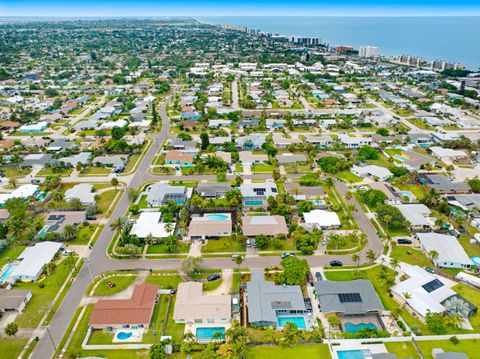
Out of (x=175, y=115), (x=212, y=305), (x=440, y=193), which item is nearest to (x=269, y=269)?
(x=212, y=305)

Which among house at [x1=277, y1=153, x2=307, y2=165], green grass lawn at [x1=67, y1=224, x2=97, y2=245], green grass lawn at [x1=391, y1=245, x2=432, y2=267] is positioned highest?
house at [x1=277, y1=153, x2=307, y2=165]

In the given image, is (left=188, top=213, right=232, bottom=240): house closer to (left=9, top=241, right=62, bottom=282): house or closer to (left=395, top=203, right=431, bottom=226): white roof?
(left=9, top=241, right=62, bottom=282): house

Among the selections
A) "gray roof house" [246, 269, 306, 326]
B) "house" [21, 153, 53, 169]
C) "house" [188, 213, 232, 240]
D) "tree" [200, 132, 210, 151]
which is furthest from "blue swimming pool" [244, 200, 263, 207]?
"house" [21, 153, 53, 169]

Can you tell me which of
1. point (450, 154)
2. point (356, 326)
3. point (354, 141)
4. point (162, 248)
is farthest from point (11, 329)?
point (450, 154)

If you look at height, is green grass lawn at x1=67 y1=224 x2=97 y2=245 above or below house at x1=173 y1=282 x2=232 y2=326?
above

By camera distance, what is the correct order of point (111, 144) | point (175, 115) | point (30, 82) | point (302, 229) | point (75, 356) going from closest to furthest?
1. point (75, 356)
2. point (302, 229)
3. point (111, 144)
4. point (175, 115)
5. point (30, 82)

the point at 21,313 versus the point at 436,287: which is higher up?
the point at 436,287

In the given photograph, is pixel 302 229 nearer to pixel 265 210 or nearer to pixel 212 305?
pixel 265 210
